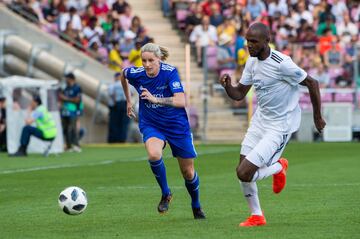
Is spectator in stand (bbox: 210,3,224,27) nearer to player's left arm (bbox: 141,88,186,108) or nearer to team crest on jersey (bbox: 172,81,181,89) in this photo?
team crest on jersey (bbox: 172,81,181,89)

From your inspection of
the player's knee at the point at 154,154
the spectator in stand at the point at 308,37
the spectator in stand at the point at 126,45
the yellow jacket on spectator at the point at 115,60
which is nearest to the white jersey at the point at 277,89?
the player's knee at the point at 154,154

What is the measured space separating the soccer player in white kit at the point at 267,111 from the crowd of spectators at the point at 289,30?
2075cm

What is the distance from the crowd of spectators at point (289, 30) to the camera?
34031mm

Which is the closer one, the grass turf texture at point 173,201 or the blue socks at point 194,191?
the grass turf texture at point 173,201

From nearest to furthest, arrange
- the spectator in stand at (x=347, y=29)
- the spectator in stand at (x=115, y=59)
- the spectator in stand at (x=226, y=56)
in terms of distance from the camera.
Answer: the spectator in stand at (x=226, y=56) < the spectator in stand at (x=115, y=59) < the spectator in stand at (x=347, y=29)

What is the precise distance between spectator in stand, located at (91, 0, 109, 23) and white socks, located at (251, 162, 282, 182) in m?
24.6

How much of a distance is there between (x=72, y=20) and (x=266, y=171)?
79.3 ft

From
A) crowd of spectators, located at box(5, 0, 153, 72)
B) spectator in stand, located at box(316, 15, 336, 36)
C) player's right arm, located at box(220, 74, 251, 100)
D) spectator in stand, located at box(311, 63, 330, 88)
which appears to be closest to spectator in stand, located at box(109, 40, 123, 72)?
crowd of spectators, located at box(5, 0, 153, 72)

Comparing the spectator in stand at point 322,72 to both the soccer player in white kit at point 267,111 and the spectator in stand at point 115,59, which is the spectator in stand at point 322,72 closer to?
the spectator in stand at point 115,59

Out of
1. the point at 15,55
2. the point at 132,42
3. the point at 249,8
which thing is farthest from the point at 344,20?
the point at 15,55

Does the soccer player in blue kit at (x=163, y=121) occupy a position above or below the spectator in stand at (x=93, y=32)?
below

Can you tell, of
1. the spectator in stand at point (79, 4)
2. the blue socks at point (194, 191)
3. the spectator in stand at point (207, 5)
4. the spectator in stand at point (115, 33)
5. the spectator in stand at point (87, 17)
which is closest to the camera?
the blue socks at point (194, 191)

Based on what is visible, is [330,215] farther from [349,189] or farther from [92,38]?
[92,38]

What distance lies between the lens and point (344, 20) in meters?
36.8
